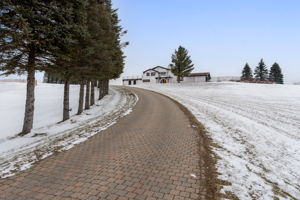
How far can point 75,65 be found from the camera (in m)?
11.1

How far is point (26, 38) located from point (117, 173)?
7002mm

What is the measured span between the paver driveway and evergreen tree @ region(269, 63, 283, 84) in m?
76.5

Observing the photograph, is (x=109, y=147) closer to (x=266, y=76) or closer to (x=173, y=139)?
(x=173, y=139)

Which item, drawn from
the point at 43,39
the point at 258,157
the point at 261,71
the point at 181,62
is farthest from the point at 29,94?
the point at 261,71

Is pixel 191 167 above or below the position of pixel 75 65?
below

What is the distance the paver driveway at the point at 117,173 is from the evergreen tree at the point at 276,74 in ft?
251

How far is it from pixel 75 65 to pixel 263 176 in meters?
11.0

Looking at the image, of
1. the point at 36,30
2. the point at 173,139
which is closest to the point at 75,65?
the point at 36,30

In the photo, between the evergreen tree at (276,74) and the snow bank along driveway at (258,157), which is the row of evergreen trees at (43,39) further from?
the evergreen tree at (276,74)

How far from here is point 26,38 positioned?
7445 millimetres

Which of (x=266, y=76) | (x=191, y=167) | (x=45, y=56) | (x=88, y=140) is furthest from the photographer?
(x=266, y=76)

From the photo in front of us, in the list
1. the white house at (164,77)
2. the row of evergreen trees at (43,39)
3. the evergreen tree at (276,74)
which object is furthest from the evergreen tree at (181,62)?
the evergreen tree at (276,74)

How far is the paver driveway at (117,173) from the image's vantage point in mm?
3840

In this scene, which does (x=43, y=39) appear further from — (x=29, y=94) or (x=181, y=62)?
(x=181, y=62)
